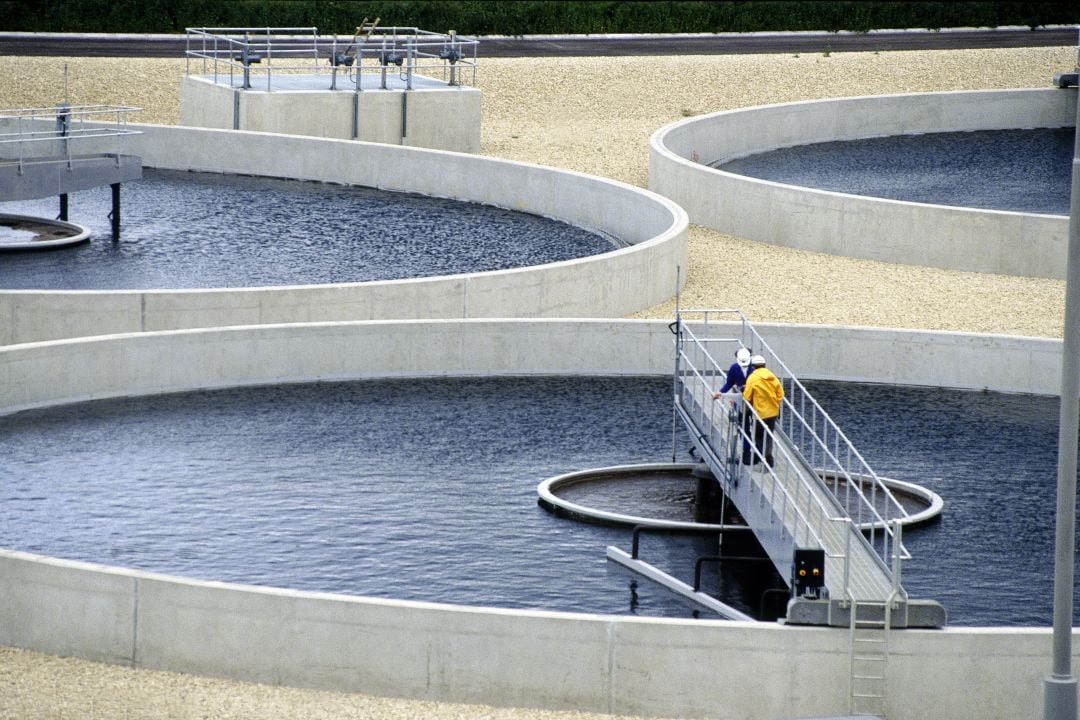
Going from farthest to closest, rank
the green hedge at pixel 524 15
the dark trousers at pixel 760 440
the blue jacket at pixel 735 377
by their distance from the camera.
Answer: the green hedge at pixel 524 15 < the blue jacket at pixel 735 377 < the dark trousers at pixel 760 440

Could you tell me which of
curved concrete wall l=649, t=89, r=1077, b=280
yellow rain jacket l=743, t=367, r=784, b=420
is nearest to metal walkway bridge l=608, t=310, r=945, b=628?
yellow rain jacket l=743, t=367, r=784, b=420

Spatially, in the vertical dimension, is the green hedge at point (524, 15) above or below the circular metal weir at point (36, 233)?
above

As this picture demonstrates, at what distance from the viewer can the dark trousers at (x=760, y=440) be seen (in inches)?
563

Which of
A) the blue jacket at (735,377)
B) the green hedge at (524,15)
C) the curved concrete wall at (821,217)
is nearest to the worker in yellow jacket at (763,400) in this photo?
the blue jacket at (735,377)

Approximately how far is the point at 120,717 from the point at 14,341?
9.68 meters

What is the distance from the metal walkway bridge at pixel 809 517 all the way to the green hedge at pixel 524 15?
3192 cm

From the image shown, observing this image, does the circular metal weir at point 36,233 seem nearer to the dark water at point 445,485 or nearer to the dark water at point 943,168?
the dark water at point 445,485

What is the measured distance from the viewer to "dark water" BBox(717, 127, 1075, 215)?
30453 millimetres

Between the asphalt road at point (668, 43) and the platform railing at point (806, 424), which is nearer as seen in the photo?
the platform railing at point (806, 424)

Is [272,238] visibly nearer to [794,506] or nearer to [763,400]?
[763,400]

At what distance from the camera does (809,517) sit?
13.3 m

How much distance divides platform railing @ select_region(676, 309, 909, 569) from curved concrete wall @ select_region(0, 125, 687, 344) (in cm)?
131

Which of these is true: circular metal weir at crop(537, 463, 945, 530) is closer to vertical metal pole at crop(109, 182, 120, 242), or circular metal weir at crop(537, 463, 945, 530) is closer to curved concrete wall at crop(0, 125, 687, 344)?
curved concrete wall at crop(0, 125, 687, 344)

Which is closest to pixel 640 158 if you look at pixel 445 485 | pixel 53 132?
pixel 53 132
